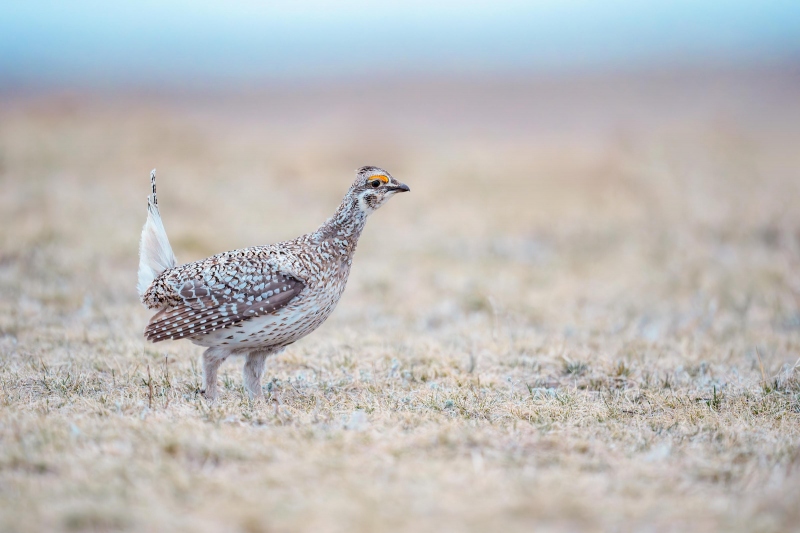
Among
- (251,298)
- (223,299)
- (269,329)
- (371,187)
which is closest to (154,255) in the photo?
(223,299)

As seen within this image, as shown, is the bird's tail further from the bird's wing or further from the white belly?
the white belly

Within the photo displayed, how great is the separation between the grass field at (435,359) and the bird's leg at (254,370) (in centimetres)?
14

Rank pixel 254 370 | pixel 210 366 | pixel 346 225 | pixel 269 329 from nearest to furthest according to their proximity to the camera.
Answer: pixel 269 329 < pixel 210 366 < pixel 254 370 < pixel 346 225

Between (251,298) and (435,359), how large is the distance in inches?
79.6

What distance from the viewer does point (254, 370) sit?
577 centimetres

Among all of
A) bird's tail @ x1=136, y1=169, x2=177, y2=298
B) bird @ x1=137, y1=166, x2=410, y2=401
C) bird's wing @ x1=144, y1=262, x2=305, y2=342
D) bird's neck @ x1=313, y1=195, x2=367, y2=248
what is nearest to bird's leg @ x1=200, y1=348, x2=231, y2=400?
bird @ x1=137, y1=166, x2=410, y2=401

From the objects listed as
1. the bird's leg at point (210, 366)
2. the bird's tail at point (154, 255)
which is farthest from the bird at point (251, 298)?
the bird's tail at point (154, 255)

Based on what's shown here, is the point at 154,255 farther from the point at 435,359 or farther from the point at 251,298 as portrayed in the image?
the point at 435,359

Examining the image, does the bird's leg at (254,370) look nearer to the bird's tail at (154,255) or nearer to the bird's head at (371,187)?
the bird's tail at (154,255)

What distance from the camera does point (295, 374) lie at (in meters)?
6.50

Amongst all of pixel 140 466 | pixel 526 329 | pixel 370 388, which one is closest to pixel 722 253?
pixel 526 329

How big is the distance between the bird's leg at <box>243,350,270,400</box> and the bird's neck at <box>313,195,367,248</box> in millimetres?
1039

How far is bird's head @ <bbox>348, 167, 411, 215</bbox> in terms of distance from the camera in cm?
616

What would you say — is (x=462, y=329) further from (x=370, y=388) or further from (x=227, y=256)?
(x=227, y=256)
